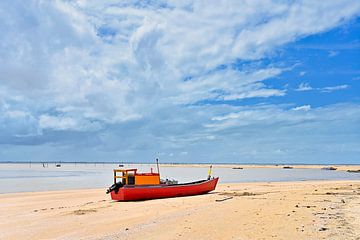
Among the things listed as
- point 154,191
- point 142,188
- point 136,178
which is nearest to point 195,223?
point 142,188

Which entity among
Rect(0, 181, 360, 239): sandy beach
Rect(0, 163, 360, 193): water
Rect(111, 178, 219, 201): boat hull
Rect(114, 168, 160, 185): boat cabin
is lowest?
Rect(0, 181, 360, 239): sandy beach

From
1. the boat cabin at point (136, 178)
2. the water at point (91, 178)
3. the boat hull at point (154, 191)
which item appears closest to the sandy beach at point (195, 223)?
the boat hull at point (154, 191)

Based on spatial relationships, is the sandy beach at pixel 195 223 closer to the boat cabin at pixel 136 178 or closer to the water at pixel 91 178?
the boat cabin at pixel 136 178

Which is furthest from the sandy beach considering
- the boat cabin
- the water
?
the water

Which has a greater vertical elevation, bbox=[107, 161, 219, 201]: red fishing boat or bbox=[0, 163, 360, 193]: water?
bbox=[0, 163, 360, 193]: water

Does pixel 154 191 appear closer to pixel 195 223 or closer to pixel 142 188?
pixel 142 188

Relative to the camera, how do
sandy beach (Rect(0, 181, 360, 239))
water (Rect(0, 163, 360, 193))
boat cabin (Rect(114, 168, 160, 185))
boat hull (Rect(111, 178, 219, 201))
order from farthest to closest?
1. water (Rect(0, 163, 360, 193))
2. boat cabin (Rect(114, 168, 160, 185))
3. boat hull (Rect(111, 178, 219, 201))
4. sandy beach (Rect(0, 181, 360, 239))

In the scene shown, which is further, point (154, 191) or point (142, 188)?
point (154, 191)

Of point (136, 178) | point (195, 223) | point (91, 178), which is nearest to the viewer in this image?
point (195, 223)

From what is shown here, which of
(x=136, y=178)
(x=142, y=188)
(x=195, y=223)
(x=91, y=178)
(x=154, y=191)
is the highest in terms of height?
(x=91, y=178)

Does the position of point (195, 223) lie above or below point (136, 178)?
below

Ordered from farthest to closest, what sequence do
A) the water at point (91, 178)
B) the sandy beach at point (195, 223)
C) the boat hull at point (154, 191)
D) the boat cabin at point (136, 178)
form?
1. the water at point (91, 178)
2. the boat cabin at point (136, 178)
3. the boat hull at point (154, 191)
4. the sandy beach at point (195, 223)

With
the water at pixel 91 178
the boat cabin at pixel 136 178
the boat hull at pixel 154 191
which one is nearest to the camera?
the boat hull at pixel 154 191

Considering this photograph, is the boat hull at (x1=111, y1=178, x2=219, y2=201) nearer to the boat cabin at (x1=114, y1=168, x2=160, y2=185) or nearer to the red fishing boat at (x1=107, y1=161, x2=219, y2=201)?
the red fishing boat at (x1=107, y1=161, x2=219, y2=201)
